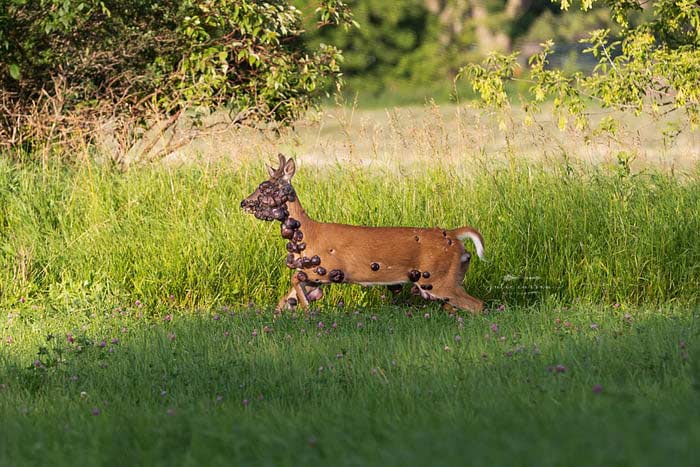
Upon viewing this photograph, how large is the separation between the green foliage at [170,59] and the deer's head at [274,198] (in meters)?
4.02

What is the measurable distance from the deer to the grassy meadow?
0.68ft

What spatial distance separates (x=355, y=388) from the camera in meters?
5.30

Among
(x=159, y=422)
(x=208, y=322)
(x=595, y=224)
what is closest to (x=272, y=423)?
(x=159, y=422)

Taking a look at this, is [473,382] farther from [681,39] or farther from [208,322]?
[681,39]

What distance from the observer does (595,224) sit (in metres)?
8.81

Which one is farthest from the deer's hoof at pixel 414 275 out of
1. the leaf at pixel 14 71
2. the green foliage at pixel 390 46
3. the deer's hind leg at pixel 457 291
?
the green foliage at pixel 390 46

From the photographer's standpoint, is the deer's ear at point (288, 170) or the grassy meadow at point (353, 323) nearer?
the grassy meadow at point (353, 323)

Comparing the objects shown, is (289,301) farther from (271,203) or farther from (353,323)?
(271,203)

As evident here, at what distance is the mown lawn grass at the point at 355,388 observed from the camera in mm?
3961

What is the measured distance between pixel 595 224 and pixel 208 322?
3282 mm

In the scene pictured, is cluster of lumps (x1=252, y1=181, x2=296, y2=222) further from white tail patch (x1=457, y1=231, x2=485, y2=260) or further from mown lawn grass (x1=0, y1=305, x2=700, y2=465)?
white tail patch (x1=457, y1=231, x2=485, y2=260)

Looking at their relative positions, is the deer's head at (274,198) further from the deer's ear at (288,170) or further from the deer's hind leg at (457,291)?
the deer's hind leg at (457,291)

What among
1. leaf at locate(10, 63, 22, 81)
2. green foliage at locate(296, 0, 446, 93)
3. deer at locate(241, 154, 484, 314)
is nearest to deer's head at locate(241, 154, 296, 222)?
deer at locate(241, 154, 484, 314)

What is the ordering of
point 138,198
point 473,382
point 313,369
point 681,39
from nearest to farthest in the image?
point 473,382 < point 313,369 < point 138,198 < point 681,39
